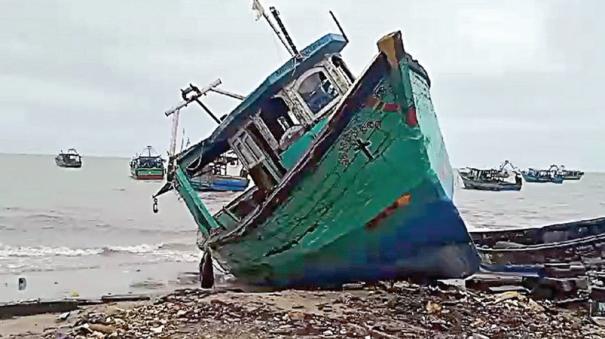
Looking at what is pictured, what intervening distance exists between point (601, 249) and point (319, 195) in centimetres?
585

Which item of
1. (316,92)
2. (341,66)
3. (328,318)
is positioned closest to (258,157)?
(316,92)

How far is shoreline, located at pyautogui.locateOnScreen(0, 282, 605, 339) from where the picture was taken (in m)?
6.33

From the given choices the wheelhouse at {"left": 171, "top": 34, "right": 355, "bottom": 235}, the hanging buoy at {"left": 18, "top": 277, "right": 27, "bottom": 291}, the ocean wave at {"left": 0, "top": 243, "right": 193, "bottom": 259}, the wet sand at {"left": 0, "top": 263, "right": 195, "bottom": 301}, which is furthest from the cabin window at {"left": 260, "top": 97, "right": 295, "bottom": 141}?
the ocean wave at {"left": 0, "top": 243, "right": 193, "bottom": 259}

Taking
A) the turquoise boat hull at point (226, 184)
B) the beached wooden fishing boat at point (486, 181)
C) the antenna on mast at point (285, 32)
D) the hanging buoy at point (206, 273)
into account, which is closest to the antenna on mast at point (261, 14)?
the antenna on mast at point (285, 32)

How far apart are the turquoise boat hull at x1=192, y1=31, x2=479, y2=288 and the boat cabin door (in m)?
0.94

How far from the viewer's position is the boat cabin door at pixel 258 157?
397 inches

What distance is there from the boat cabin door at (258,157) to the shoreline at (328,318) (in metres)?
2.21

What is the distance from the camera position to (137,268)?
51.8 feet

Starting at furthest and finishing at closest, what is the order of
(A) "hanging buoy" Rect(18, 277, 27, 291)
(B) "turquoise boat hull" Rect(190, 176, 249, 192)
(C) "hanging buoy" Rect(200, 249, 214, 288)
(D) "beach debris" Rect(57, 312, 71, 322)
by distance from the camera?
(B) "turquoise boat hull" Rect(190, 176, 249, 192)
(A) "hanging buoy" Rect(18, 277, 27, 291)
(C) "hanging buoy" Rect(200, 249, 214, 288)
(D) "beach debris" Rect(57, 312, 71, 322)

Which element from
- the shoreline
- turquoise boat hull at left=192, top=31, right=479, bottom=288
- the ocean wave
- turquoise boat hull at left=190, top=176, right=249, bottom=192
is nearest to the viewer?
the shoreline

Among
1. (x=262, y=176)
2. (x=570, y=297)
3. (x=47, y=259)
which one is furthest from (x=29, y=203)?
(x=570, y=297)

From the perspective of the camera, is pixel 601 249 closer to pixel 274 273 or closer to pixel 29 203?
pixel 274 273

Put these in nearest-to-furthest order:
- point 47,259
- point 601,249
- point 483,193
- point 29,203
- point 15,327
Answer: point 15,327 < point 601,249 < point 47,259 < point 29,203 < point 483,193

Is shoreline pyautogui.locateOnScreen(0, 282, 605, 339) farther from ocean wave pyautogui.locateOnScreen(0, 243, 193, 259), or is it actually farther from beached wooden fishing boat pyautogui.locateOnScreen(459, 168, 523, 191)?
beached wooden fishing boat pyautogui.locateOnScreen(459, 168, 523, 191)
